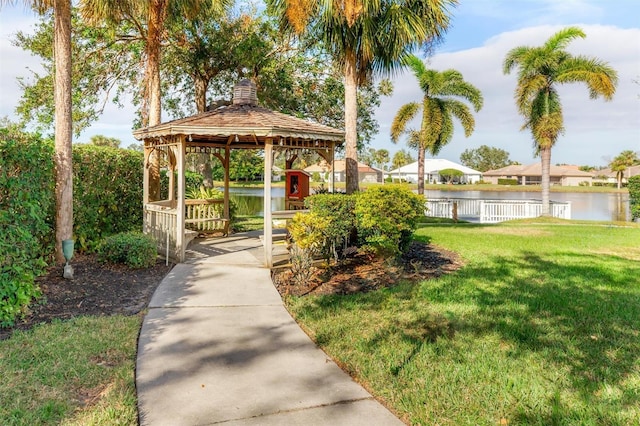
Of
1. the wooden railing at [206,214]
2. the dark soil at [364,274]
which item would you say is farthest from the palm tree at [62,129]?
the wooden railing at [206,214]

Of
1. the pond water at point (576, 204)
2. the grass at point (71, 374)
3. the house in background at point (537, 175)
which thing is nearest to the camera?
the grass at point (71, 374)

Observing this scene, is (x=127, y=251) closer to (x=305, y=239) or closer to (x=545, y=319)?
(x=305, y=239)

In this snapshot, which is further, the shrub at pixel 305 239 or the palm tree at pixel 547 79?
the palm tree at pixel 547 79

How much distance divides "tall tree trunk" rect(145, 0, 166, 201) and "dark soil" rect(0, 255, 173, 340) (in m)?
3.21

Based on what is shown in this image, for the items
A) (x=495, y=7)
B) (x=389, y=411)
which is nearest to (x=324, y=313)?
(x=389, y=411)

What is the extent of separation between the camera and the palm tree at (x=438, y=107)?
71.4 feet

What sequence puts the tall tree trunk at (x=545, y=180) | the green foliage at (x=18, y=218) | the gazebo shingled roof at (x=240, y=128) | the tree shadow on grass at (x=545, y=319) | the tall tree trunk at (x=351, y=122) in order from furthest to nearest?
the tall tree trunk at (x=545, y=180)
the tall tree trunk at (x=351, y=122)
the gazebo shingled roof at (x=240, y=128)
the green foliage at (x=18, y=218)
the tree shadow on grass at (x=545, y=319)

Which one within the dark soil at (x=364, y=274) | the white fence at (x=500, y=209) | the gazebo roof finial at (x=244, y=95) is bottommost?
the dark soil at (x=364, y=274)

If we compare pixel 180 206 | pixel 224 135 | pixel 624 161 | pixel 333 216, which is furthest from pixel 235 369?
pixel 624 161

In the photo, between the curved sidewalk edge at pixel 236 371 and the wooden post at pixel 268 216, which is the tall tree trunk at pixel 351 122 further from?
the curved sidewalk edge at pixel 236 371

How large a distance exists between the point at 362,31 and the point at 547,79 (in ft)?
48.5

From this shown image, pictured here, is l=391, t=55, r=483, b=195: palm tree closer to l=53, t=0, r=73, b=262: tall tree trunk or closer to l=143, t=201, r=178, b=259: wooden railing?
l=143, t=201, r=178, b=259: wooden railing

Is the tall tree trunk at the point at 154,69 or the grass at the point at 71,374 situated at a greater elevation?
the tall tree trunk at the point at 154,69

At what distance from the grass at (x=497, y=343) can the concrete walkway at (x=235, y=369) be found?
29 cm
